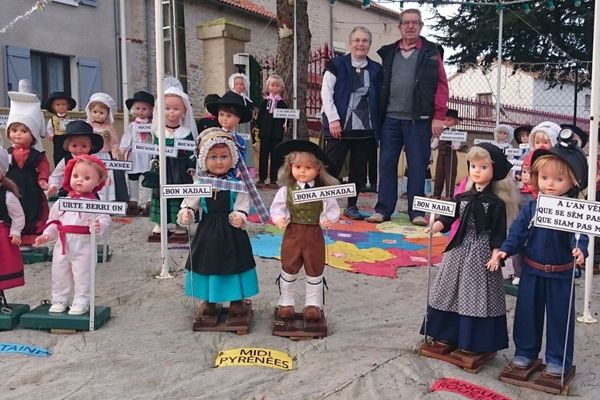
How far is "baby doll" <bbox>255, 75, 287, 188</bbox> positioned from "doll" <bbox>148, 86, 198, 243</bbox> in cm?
348

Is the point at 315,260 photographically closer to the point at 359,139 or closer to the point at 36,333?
the point at 36,333

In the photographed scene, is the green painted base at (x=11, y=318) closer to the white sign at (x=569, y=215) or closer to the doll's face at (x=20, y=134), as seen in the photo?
the doll's face at (x=20, y=134)

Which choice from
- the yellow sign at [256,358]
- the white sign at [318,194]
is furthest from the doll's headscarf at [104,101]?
the yellow sign at [256,358]

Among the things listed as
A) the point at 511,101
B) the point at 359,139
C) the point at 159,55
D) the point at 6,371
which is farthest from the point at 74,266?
the point at 511,101

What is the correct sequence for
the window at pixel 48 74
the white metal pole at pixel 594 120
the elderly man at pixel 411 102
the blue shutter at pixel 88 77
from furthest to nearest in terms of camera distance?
the blue shutter at pixel 88 77 < the window at pixel 48 74 < the elderly man at pixel 411 102 < the white metal pole at pixel 594 120

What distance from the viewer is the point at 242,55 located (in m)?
11.8

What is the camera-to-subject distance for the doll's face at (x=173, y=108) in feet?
19.9

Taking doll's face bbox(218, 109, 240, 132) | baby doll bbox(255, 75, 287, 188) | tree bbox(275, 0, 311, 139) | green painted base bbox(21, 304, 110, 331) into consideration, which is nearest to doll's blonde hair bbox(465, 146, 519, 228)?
doll's face bbox(218, 109, 240, 132)

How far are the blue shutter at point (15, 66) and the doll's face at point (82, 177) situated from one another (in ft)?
35.5

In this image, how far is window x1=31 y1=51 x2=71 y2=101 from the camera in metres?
14.7

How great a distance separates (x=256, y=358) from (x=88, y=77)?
44.1 ft

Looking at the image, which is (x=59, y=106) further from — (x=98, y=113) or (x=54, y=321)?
(x=54, y=321)

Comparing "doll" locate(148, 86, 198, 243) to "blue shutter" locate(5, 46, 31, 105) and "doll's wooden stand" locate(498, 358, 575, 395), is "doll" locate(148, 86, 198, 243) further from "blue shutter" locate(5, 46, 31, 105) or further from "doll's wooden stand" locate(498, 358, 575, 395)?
"blue shutter" locate(5, 46, 31, 105)

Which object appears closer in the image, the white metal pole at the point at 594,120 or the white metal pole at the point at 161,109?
the white metal pole at the point at 594,120
